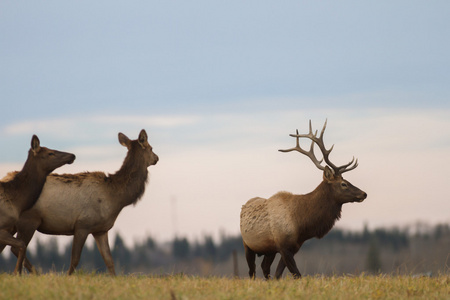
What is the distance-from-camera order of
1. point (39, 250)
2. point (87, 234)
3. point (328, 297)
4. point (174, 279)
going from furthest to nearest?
point (39, 250) → point (87, 234) → point (174, 279) → point (328, 297)

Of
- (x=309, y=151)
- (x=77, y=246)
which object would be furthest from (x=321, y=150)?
(x=77, y=246)

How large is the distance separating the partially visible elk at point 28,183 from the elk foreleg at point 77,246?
2.61 feet

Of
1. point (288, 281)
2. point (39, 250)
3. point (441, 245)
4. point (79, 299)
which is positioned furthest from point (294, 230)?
point (39, 250)

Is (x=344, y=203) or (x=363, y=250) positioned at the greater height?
(x=344, y=203)

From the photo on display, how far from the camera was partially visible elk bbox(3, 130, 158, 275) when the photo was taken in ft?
38.8

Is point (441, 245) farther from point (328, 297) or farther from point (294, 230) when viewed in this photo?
point (328, 297)

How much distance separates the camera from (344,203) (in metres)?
13.4

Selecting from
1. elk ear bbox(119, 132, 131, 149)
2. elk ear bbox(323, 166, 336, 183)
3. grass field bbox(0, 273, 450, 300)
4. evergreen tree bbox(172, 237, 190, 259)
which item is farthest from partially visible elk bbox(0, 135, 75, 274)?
evergreen tree bbox(172, 237, 190, 259)

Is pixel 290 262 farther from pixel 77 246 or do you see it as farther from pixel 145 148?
pixel 77 246

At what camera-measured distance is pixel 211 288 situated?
941 centimetres

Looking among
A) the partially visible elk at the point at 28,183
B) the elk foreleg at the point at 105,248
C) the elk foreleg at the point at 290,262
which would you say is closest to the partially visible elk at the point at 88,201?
the elk foreleg at the point at 105,248

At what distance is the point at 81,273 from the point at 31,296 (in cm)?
252

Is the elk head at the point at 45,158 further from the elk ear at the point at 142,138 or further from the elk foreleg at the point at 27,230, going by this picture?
the elk ear at the point at 142,138

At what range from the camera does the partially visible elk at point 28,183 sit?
11.4m
